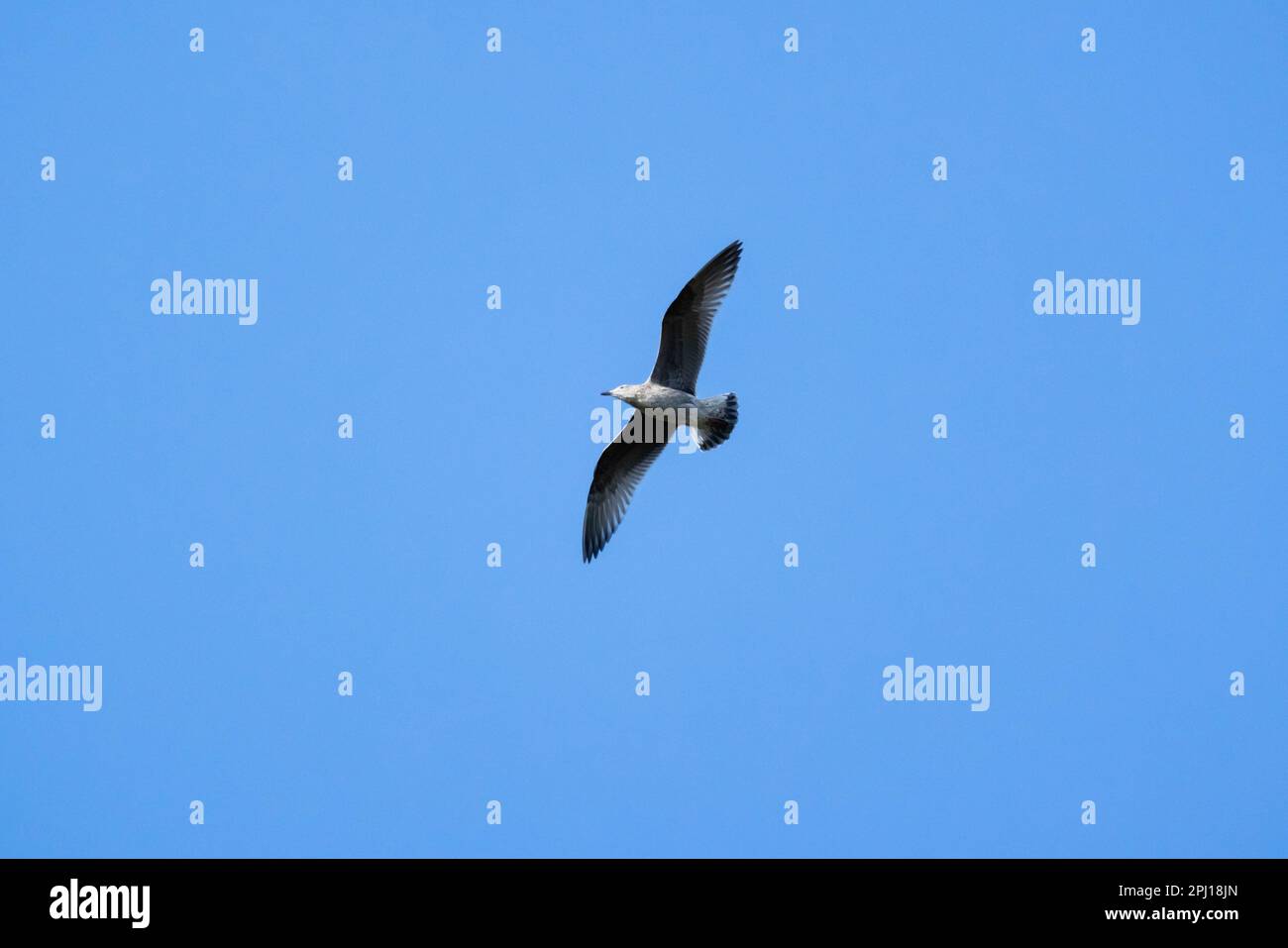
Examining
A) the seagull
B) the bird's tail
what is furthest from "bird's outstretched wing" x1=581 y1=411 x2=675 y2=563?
the bird's tail

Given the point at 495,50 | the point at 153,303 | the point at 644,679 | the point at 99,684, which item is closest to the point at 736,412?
the point at 644,679

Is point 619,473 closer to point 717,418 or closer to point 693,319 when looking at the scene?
point 717,418

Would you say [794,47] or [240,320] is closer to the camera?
[794,47]

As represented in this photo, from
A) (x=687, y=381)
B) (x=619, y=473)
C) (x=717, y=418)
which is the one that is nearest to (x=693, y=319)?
(x=687, y=381)

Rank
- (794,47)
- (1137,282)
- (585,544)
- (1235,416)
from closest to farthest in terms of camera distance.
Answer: (585,544)
(794,47)
(1235,416)
(1137,282)

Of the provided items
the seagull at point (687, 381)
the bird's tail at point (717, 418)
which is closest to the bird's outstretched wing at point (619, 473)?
the seagull at point (687, 381)

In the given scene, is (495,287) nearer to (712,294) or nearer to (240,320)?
(712,294)

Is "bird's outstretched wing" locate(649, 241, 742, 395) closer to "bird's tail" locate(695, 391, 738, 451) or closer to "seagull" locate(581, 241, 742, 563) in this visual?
"seagull" locate(581, 241, 742, 563)

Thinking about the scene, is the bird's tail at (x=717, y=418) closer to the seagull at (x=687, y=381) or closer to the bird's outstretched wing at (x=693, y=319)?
the seagull at (x=687, y=381)
